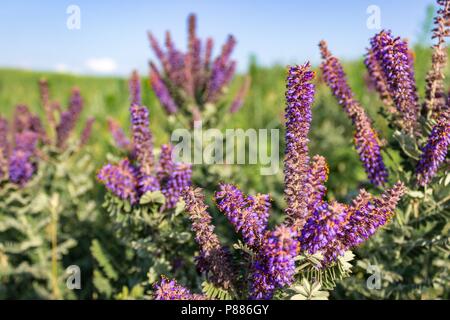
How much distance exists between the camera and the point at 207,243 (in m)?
1.64

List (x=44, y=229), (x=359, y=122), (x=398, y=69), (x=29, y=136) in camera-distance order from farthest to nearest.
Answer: (x=44, y=229), (x=29, y=136), (x=359, y=122), (x=398, y=69)

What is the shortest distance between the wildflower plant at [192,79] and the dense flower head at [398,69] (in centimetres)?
191

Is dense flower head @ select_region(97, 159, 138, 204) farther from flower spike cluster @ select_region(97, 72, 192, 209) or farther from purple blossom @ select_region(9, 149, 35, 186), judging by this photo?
purple blossom @ select_region(9, 149, 35, 186)

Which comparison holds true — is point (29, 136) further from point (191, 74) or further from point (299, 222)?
point (299, 222)

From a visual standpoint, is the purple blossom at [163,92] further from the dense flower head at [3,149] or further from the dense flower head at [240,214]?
the dense flower head at [240,214]

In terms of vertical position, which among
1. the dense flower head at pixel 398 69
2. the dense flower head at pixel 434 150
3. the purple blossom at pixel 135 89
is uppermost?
the purple blossom at pixel 135 89

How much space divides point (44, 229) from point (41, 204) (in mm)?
256

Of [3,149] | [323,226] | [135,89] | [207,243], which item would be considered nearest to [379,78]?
[323,226]

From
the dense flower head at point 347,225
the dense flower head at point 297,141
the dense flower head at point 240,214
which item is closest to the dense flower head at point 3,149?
the dense flower head at point 240,214

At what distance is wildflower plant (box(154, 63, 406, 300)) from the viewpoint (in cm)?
146

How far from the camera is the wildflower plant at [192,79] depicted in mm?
3645

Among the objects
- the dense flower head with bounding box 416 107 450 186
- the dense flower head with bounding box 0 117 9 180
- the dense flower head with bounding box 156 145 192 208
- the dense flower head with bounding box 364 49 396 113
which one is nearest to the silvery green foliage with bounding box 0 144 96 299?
the dense flower head with bounding box 0 117 9 180

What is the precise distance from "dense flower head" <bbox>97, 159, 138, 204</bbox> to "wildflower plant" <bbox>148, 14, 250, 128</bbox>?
1500mm
